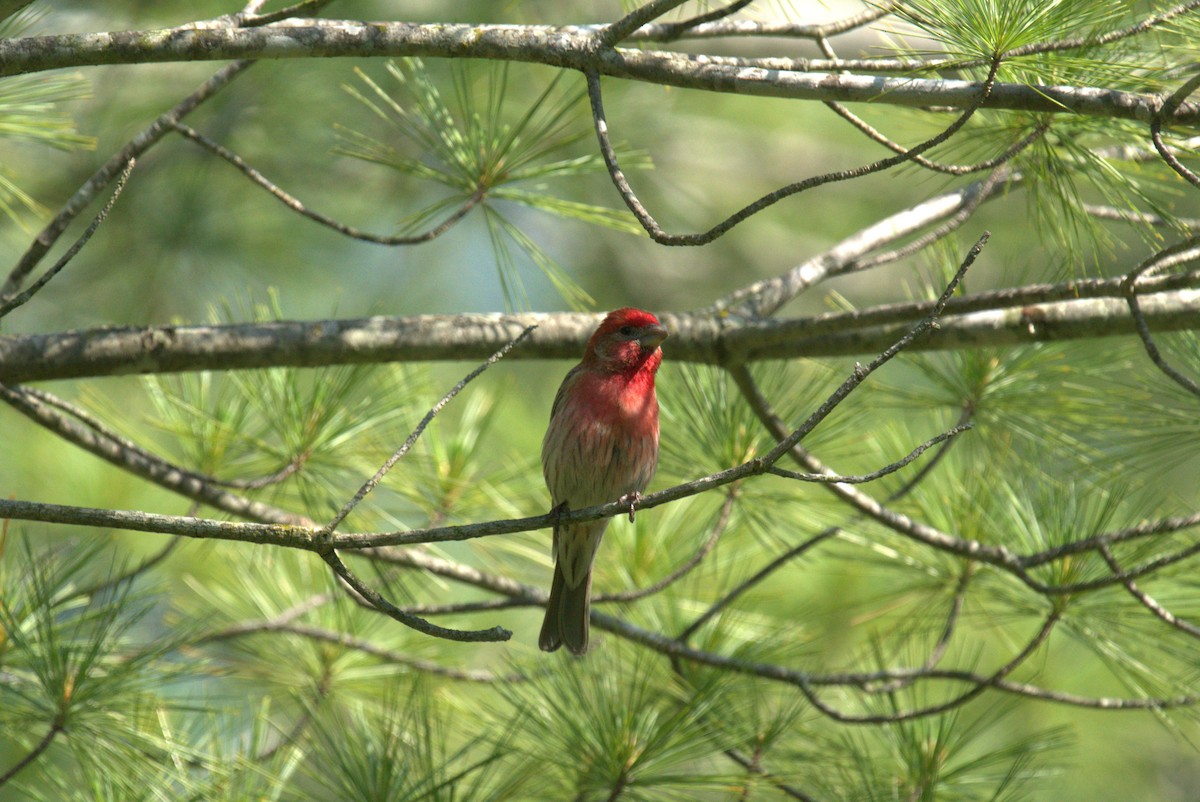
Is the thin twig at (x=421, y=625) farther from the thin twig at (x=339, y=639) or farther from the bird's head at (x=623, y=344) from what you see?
the bird's head at (x=623, y=344)

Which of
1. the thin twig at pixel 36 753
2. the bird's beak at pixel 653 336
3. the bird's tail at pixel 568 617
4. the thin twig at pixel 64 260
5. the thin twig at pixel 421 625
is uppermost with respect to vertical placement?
the bird's beak at pixel 653 336

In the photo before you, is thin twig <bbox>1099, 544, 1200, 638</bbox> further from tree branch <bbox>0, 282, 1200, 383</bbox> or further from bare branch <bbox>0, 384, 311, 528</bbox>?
bare branch <bbox>0, 384, 311, 528</bbox>

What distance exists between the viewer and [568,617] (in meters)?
3.61

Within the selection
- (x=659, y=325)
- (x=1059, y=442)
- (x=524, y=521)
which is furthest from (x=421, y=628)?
(x=1059, y=442)

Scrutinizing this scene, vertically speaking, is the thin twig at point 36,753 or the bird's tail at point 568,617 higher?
the bird's tail at point 568,617

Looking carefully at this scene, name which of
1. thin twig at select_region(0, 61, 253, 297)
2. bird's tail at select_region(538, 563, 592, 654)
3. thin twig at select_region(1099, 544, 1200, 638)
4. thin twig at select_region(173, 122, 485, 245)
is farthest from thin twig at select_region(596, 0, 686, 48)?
thin twig at select_region(1099, 544, 1200, 638)

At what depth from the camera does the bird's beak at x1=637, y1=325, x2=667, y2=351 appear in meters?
3.44

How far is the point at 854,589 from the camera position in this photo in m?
5.86

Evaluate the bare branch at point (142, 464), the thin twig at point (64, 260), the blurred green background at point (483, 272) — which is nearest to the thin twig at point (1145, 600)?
the blurred green background at point (483, 272)

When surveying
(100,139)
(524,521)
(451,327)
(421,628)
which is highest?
(100,139)

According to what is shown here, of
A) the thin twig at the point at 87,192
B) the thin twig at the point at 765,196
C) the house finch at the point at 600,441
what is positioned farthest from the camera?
the house finch at the point at 600,441

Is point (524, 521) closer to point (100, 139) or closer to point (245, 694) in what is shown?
point (245, 694)

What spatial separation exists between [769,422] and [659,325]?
446 mm

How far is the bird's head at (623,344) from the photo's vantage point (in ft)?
11.6
